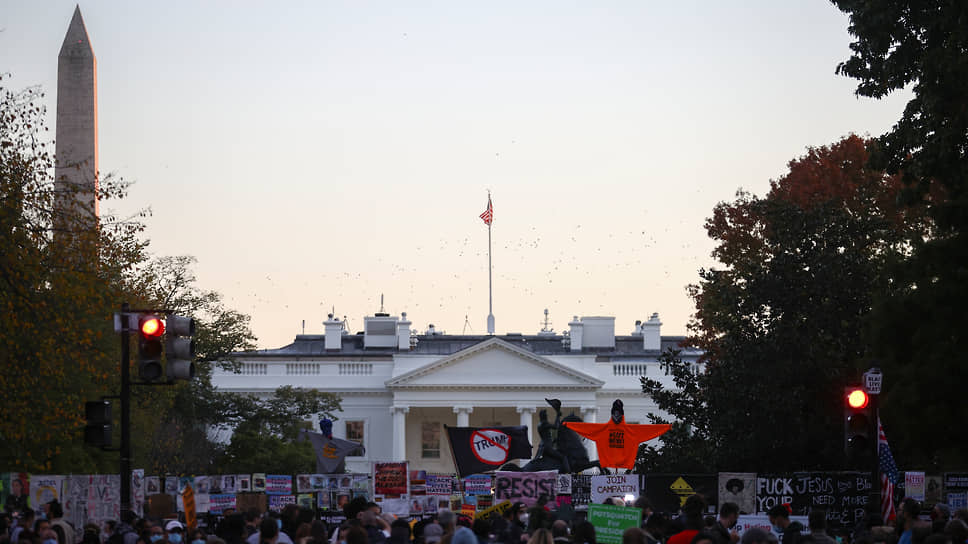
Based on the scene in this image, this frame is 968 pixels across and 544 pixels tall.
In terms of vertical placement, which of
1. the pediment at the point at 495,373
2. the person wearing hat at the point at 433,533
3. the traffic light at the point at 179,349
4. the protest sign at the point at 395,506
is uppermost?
the pediment at the point at 495,373

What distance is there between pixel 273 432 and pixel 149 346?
52160 millimetres

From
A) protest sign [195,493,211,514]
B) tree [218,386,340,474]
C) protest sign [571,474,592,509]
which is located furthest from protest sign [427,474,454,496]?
tree [218,386,340,474]

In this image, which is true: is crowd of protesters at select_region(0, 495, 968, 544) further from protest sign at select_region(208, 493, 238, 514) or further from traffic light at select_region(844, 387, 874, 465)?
protest sign at select_region(208, 493, 238, 514)

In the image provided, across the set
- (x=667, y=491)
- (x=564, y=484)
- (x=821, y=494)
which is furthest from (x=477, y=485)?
(x=821, y=494)

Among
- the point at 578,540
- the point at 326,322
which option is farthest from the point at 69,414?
the point at 326,322

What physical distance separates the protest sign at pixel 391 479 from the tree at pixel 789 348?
461 inches

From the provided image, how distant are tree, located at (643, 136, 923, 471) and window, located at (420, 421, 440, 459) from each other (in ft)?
169

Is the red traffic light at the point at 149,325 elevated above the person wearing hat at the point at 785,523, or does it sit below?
above

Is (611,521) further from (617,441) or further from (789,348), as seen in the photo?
(789,348)

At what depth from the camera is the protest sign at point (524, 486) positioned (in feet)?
72.0

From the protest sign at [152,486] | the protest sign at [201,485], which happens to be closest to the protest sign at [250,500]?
the protest sign at [201,485]

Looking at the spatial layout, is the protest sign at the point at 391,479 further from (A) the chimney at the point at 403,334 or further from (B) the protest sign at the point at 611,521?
(A) the chimney at the point at 403,334

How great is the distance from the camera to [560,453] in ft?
93.6

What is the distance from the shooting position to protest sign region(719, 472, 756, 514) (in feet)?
75.0
